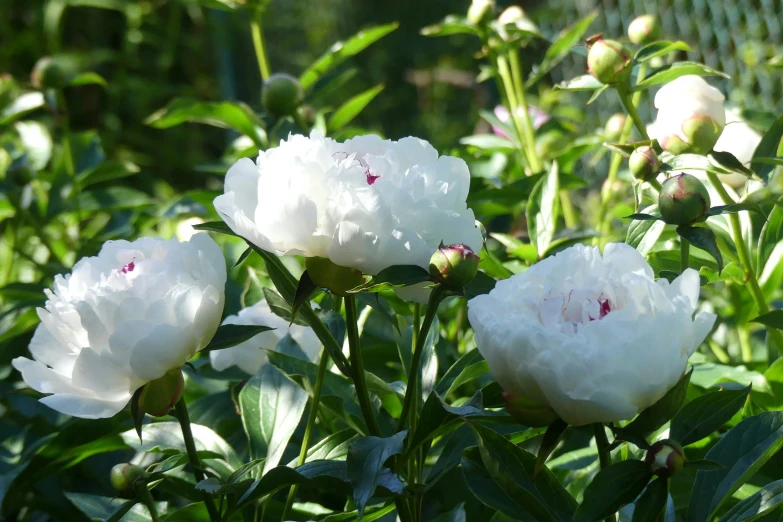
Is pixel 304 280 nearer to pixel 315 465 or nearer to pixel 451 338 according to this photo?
pixel 315 465

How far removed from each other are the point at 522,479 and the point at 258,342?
0.32 meters

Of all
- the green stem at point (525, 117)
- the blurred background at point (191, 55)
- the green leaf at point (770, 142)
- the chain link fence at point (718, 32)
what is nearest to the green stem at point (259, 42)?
the green stem at point (525, 117)

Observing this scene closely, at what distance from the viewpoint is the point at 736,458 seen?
0.49 m

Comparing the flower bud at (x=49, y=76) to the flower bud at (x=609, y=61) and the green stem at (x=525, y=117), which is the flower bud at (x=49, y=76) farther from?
the flower bud at (x=609, y=61)

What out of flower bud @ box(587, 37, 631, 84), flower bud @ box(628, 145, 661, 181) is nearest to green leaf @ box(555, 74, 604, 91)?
flower bud @ box(587, 37, 631, 84)

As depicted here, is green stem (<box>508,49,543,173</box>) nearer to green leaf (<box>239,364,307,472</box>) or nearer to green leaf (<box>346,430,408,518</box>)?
green leaf (<box>239,364,307,472</box>)

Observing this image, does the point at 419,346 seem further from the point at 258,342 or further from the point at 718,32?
the point at 718,32

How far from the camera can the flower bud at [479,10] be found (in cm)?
101

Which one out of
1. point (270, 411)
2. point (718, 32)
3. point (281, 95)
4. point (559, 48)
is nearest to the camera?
point (270, 411)

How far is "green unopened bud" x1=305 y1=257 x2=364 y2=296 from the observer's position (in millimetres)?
499

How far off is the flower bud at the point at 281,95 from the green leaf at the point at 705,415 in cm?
59

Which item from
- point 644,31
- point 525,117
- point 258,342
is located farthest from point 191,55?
point 258,342

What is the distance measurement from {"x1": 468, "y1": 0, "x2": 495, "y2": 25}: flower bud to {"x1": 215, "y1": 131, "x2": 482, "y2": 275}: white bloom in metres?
0.56

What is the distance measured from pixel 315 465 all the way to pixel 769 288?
523mm
